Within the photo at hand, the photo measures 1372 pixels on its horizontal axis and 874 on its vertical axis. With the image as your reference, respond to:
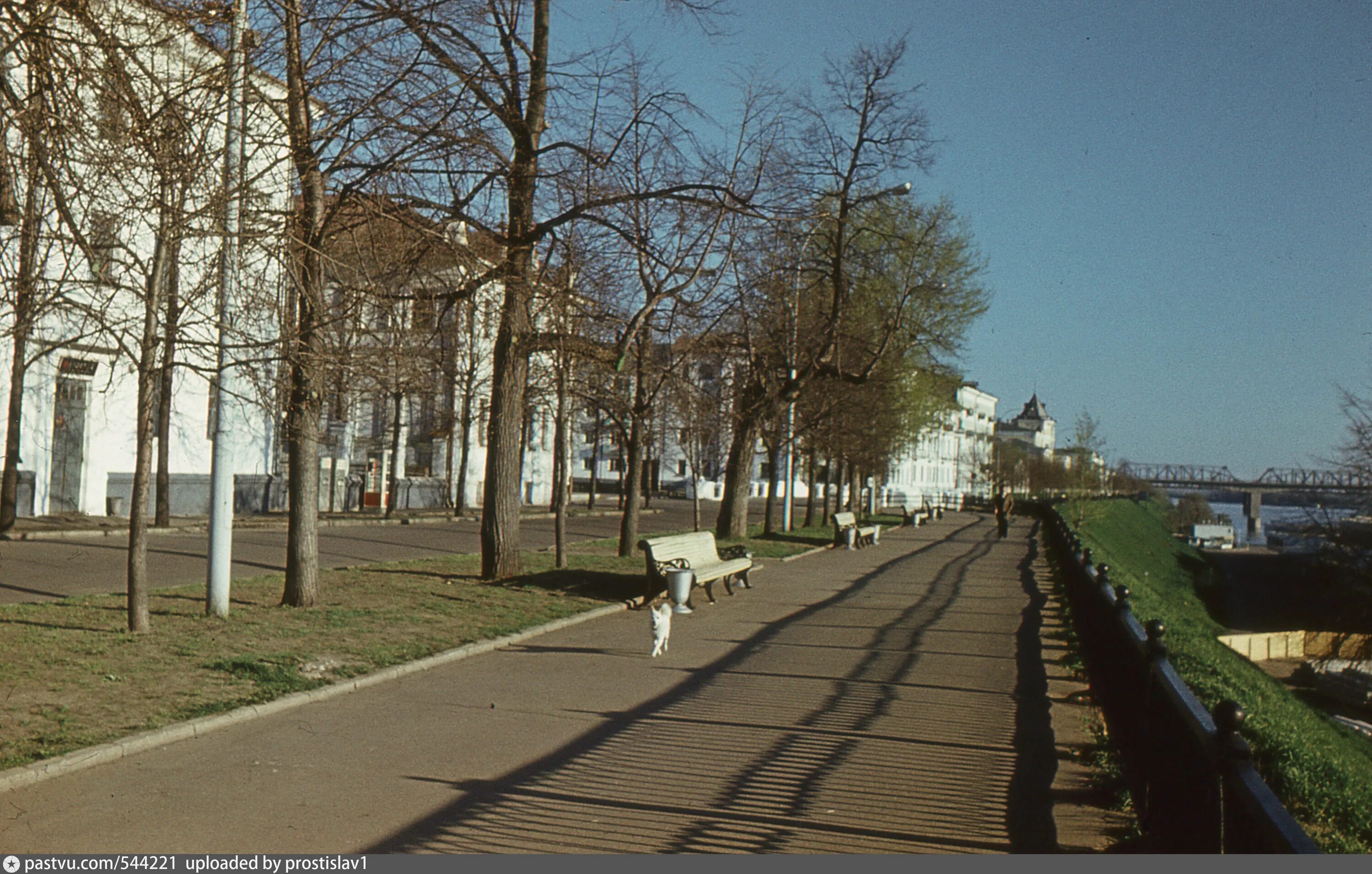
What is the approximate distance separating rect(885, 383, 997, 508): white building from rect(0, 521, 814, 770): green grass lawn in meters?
68.8

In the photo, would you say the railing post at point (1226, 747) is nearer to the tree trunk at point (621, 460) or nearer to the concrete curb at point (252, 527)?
the concrete curb at point (252, 527)

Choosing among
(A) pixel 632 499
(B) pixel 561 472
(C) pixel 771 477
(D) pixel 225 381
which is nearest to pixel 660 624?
(D) pixel 225 381

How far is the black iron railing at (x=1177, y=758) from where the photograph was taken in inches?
143

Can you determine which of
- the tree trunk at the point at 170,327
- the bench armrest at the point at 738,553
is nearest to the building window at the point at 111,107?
the tree trunk at the point at 170,327

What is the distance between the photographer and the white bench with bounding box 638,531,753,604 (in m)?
15.6

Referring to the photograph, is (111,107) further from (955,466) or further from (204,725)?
(955,466)

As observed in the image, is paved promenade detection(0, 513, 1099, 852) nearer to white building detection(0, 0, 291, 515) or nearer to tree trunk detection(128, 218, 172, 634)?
tree trunk detection(128, 218, 172, 634)

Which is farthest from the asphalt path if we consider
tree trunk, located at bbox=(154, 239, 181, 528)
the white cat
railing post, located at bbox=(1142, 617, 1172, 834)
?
railing post, located at bbox=(1142, 617, 1172, 834)

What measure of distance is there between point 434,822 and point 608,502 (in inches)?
2164

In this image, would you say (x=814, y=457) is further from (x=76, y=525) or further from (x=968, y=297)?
(x=76, y=525)

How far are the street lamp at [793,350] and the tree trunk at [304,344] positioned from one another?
8814 millimetres

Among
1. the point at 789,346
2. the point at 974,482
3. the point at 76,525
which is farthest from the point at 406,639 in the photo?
the point at 974,482

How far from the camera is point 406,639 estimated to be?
433 inches

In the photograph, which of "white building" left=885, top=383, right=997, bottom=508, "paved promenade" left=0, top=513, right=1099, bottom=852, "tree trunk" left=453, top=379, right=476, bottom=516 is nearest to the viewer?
"paved promenade" left=0, top=513, right=1099, bottom=852
